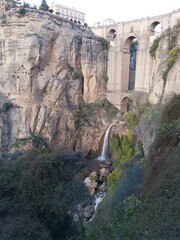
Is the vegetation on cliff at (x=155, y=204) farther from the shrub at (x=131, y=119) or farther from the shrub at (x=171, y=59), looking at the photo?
the shrub at (x=131, y=119)

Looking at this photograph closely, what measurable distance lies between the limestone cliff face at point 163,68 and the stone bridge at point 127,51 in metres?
1.31

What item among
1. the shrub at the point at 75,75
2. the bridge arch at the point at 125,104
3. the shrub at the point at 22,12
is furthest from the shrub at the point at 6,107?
the bridge arch at the point at 125,104

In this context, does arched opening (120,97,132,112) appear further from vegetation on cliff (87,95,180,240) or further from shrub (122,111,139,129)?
vegetation on cliff (87,95,180,240)

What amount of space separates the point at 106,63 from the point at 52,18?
6.80m

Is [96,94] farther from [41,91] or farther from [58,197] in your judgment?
[58,197]

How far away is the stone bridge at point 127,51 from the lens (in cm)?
2231

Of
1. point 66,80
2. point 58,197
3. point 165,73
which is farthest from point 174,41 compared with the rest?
point 58,197

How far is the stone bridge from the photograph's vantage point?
22312 mm

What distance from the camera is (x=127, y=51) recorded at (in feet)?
82.5

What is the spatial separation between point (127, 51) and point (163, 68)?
647 centimetres

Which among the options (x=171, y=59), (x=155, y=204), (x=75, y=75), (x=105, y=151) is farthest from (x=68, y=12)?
(x=155, y=204)

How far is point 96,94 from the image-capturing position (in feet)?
80.5

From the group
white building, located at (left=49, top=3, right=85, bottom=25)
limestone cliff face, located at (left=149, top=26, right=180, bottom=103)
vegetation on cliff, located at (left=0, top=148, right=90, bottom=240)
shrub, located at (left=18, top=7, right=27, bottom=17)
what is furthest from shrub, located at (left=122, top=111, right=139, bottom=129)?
white building, located at (left=49, top=3, right=85, bottom=25)

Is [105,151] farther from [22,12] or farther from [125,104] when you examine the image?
[22,12]
